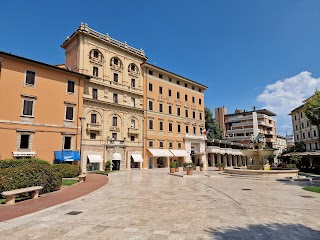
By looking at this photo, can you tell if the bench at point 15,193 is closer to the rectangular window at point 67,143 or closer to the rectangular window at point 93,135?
the rectangular window at point 67,143

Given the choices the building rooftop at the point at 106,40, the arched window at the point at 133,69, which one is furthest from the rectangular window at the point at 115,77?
the building rooftop at the point at 106,40

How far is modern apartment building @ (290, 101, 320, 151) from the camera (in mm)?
57497

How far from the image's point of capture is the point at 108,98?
3441 centimetres

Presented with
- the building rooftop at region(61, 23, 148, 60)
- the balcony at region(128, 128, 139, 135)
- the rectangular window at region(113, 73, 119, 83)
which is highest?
the building rooftop at region(61, 23, 148, 60)

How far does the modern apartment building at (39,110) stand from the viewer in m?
24.4

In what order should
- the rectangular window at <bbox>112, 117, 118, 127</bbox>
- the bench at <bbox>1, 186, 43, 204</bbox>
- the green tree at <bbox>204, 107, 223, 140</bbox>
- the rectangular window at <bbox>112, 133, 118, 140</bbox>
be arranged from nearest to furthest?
1. the bench at <bbox>1, 186, 43, 204</bbox>
2. the rectangular window at <bbox>112, 133, 118, 140</bbox>
3. the rectangular window at <bbox>112, 117, 118, 127</bbox>
4. the green tree at <bbox>204, 107, 223, 140</bbox>

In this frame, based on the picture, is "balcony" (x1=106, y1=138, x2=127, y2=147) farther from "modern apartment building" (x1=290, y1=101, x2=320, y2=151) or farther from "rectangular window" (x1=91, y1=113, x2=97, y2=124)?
"modern apartment building" (x1=290, y1=101, x2=320, y2=151)

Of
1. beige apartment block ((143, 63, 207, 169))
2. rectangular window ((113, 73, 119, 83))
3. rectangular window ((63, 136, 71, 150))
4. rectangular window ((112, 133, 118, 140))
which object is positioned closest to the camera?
rectangular window ((63, 136, 71, 150))

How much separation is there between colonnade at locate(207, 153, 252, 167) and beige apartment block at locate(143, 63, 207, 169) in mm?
6057

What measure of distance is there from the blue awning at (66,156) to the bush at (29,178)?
1418cm

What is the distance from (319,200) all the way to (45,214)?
1257 centimetres

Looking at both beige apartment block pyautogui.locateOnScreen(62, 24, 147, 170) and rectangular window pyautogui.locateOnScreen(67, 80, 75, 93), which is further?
beige apartment block pyautogui.locateOnScreen(62, 24, 147, 170)

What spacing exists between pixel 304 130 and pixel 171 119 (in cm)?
4371

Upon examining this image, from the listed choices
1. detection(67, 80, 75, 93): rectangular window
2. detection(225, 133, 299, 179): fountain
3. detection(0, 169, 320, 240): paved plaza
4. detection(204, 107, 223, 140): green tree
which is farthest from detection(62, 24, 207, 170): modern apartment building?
detection(0, 169, 320, 240): paved plaza
